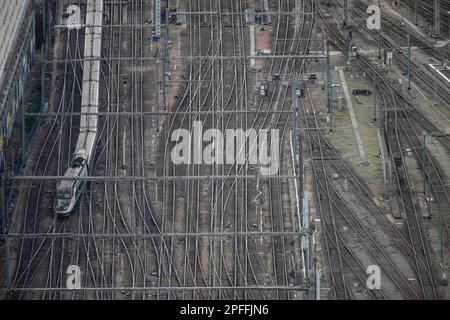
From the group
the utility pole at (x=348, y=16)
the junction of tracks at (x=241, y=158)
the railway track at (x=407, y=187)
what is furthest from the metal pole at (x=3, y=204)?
the utility pole at (x=348, y=16)

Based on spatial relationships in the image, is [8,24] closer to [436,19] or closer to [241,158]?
[241,158]

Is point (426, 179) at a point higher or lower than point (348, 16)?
lower

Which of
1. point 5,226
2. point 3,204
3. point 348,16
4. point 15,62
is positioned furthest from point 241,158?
point 348,16

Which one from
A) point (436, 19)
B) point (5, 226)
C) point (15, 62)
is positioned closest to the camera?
point (5, 226)

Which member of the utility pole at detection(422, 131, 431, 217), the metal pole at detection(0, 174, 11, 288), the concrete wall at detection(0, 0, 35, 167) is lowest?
the metal pole at detection(0, 174, 11, 288)

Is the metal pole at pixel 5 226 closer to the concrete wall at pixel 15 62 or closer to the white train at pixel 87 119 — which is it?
the white train at pixel 87 119

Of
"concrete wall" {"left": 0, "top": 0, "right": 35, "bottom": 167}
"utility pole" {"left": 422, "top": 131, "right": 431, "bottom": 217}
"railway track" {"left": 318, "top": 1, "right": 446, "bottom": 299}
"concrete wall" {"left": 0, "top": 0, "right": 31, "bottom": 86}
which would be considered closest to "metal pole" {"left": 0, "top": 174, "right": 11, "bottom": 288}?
"concrete wall" {"left": 0, "top": 0, "right": 35, "bottom": 167}

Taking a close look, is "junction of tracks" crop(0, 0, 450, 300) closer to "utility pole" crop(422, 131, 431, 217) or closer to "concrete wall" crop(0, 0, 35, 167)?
"utility pole" crop(422, 131, 431, 217)
